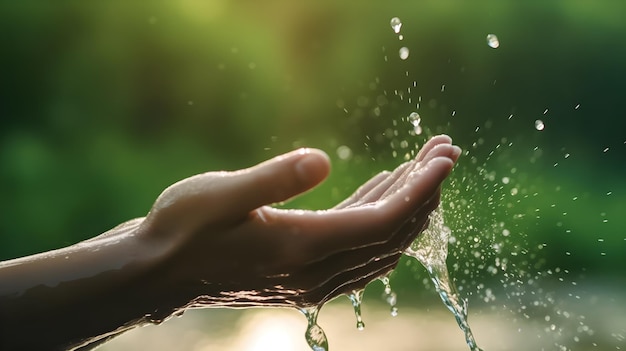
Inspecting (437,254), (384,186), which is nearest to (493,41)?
(437,254)

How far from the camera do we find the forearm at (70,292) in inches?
25.8

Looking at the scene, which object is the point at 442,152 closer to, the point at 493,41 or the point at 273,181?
the point at 273,181

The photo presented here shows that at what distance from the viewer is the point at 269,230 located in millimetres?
621

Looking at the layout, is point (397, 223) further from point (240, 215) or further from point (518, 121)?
point (518, 121)

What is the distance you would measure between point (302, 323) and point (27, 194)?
63.9 inches

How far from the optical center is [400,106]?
3441 mm

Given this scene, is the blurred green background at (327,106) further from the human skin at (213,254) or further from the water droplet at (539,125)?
the human skin at (213,254)

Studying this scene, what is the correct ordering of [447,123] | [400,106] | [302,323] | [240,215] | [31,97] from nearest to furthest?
[240,215] → [302,323] → [447,123] → [400,106] → [31,97]

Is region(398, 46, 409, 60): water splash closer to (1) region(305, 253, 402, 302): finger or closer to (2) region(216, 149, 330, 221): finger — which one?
(1) region(305, 253, 402, 302): finger

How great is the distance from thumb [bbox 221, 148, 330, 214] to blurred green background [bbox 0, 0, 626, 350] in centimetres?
226

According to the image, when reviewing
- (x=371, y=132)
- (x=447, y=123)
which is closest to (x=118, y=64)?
(x=371, y=132)

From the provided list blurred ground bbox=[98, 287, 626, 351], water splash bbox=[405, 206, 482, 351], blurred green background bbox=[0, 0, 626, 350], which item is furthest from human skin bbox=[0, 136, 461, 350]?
blurred green background bbox=[0, 0, 626, 350]

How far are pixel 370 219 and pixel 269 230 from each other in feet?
0.28

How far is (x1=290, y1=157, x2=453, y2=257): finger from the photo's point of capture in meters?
0.63
